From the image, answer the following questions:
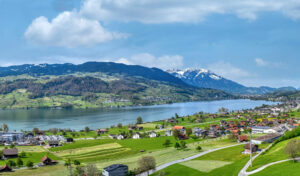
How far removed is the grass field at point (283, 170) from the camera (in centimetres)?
4523

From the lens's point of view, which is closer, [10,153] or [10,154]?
[10,154]

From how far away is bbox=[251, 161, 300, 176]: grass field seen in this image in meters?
45.2

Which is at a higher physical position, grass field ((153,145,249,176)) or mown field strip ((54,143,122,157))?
grass field ((153,145,249,176))

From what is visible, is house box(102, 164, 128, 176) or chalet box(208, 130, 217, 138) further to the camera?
chalet box(208, 130, 217, 138)

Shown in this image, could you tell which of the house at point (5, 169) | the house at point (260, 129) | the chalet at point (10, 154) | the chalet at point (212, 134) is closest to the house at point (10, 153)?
the chalet at point (10, 154)

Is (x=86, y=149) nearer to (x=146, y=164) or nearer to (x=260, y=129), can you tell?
(x=146, y=164)

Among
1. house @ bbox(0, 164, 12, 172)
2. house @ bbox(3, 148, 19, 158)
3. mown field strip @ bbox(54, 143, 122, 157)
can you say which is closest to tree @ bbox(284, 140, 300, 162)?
house @ bbox(0, 164, 12, 172)

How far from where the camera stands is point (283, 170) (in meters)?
47.5

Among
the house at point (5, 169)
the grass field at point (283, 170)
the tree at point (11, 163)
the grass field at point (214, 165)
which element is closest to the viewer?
the grass field at point (283, 170)

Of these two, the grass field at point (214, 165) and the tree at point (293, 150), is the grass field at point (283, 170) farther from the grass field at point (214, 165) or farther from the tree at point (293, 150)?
the grass field at point (214, 165)

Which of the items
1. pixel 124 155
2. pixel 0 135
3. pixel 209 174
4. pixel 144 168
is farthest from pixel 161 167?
pixel 0 135

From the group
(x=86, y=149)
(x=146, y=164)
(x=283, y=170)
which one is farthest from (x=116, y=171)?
(x=86, y=149)

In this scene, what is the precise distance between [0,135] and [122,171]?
114 metres

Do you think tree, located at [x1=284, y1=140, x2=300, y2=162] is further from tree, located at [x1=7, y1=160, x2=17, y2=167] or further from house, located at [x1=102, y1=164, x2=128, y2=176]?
tree, located at [x1=7, y1=160, x2=17, y2=167]
